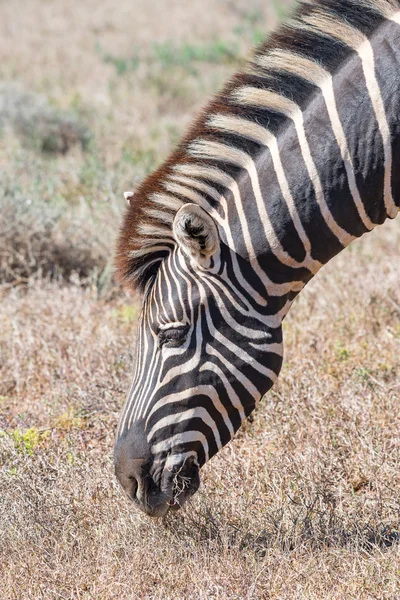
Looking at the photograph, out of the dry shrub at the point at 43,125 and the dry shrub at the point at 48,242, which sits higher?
the dry shrub at the point at 48,242

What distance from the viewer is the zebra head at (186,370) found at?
10.6 feet

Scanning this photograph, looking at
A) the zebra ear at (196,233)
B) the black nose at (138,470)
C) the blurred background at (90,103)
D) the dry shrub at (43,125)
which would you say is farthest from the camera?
the dry shrub at (43,125)

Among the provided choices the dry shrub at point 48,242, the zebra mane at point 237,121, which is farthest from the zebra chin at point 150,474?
the dry shrub at point 48,242

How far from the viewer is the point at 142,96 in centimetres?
1248

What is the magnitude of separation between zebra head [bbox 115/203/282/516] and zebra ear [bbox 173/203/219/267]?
1 cm

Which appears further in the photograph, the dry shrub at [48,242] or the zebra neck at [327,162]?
the dry shrub at [48,242]

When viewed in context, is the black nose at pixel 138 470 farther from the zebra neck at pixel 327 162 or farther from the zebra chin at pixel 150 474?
the zebra neck at pixel 327 162

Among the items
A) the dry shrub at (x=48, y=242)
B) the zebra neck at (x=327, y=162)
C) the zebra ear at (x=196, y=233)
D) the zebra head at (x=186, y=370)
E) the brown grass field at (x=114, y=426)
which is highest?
the zebra neck at (x=327, y=162)

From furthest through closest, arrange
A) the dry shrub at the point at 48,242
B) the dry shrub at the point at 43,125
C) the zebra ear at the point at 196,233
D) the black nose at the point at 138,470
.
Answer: the dry shrub at the point at 43,125 < the dry shrub at the point at 48,242 < the black nose at the point at 138,470 < the zebra ear at the point at 196,233

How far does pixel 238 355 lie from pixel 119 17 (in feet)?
57.0

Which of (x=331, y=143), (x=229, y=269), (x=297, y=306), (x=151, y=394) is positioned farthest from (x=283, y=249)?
(x=297, y=306)

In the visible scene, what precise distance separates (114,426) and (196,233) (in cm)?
183

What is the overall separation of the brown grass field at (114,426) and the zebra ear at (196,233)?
1140 mm

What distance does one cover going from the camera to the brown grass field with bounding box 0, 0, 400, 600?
331 cm
